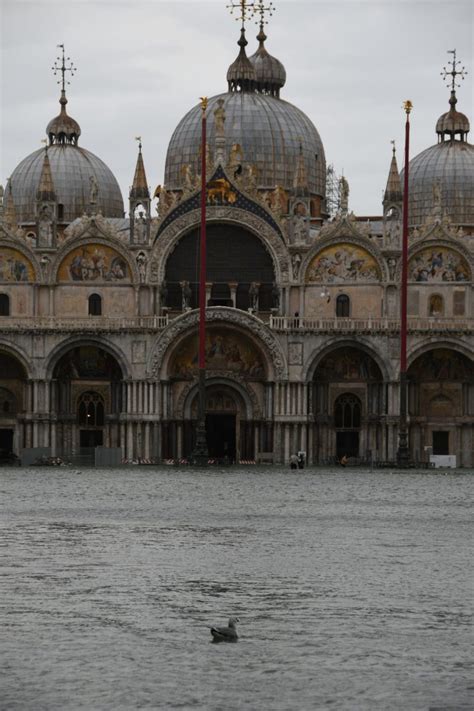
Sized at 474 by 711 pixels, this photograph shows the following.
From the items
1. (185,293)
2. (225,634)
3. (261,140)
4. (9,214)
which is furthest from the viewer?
(261,140)

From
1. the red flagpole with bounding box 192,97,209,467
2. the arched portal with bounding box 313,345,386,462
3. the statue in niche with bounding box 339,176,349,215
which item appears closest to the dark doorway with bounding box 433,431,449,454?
the arched portal with bounding box 313,345,386,462

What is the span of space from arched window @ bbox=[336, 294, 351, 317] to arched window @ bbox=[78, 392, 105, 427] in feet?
41.9

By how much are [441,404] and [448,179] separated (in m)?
18.1

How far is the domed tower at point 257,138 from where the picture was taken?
10069cm

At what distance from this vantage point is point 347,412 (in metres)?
90.8

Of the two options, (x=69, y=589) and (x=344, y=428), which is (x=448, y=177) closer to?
(x=344, y=428)

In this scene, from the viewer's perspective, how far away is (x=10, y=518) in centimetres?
4847

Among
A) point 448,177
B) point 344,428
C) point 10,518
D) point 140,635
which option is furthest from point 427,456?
point 140,635

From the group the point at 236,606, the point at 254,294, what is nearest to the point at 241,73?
the point at 254,294

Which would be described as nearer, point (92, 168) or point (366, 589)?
point (366, 589)

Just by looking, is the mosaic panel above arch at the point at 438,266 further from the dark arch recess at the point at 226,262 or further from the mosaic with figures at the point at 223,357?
the mosaic with figures at the point at 223,357

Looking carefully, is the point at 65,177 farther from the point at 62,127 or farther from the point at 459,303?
the point at 459,303

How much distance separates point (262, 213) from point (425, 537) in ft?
157

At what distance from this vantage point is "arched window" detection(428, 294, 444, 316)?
294ft
